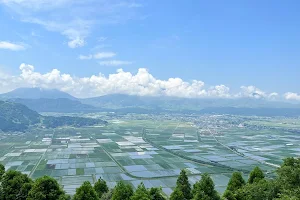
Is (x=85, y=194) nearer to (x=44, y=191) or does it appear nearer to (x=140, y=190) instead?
(x=44, y=191)

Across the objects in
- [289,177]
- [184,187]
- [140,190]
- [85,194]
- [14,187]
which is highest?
[289,177]

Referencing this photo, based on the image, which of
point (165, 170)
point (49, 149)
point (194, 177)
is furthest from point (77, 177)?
point (49, 149)

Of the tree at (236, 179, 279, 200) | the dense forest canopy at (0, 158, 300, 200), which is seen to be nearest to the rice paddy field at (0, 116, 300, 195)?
the dense forest canopy at (0, 158, 300, 200)

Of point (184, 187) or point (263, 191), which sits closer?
point (263, 191)

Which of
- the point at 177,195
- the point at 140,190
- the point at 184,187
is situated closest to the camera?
the point at 140,190

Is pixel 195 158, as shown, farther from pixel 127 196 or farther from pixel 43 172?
pixel 127 196

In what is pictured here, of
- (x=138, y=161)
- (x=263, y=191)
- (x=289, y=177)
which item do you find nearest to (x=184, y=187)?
(x=263, y=191)

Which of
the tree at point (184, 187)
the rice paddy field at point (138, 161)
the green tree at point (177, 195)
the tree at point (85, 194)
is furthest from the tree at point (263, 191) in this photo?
the rice paddy field at point (138, 161)
